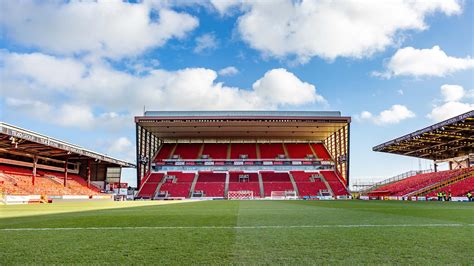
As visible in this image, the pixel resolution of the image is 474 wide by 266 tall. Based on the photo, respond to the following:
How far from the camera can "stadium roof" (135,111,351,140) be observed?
162ft

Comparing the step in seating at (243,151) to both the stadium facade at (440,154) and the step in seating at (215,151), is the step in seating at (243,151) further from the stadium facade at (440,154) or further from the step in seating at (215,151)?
the stadium facade at (440,154)

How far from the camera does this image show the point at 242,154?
57.2m

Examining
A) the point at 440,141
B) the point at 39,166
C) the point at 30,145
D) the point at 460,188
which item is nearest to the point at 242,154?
the point at 440,141

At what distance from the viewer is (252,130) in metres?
55.2

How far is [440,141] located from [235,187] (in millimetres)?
27486

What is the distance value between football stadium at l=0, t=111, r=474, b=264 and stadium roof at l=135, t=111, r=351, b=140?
162 millimetres

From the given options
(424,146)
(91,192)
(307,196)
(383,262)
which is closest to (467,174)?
(424,146)

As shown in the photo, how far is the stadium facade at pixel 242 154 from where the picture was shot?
49188 millimetres

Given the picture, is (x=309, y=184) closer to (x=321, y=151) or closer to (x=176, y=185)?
(x=321, y=151)

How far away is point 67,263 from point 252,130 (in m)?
52.0

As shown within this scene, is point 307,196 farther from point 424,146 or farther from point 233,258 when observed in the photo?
point 233,258

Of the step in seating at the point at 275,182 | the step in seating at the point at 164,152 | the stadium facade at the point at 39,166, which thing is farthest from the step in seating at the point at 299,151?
the stadium facade at the point at 39,166

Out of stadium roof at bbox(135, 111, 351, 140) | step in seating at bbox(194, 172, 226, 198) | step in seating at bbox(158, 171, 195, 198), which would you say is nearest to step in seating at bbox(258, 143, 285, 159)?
stadium roof at bbox(135, 111, 351, 140)

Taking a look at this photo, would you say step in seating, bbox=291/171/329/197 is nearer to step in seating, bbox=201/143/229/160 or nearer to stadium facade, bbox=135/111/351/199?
stadium facade, bbox=135/111/351/199
